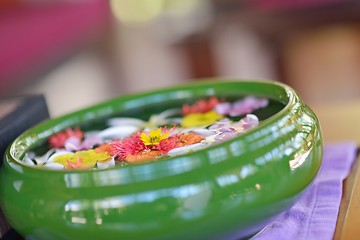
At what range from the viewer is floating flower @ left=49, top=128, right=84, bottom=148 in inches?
25.2

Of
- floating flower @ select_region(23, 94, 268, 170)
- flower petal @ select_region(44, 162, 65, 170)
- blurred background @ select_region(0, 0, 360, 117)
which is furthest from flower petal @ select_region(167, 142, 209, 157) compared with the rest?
blurred background @ select_region(0, 0, 360, 117)

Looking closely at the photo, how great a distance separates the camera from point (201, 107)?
705 millimetres

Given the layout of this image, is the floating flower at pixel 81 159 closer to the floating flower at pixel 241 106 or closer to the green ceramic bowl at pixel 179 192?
the green ceramic bowl at pixel 179 192

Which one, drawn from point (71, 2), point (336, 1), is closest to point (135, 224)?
point (336, 1)

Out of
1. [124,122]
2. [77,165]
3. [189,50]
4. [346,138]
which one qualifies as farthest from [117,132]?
[189,50]

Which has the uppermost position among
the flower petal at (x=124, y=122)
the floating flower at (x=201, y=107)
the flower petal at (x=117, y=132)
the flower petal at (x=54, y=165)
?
the flower petal at (x=54, y=165)

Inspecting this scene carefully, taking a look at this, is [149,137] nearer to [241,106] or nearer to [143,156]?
[143,156]

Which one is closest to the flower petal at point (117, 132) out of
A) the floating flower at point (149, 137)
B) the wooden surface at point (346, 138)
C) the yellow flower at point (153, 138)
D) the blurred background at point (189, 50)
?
the floating flower at point (149, 137)

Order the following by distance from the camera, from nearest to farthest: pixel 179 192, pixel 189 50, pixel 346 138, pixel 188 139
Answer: pixel 179 192, pixel 188 139, pixel 346 138, pixel 189 50

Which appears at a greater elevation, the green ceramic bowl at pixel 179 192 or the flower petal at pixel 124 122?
the green ceramic bowl at pixel 179 192

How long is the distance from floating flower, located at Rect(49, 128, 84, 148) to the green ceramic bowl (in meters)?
0.12

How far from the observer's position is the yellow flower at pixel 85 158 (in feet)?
1.76

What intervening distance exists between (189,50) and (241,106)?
87.9 inches

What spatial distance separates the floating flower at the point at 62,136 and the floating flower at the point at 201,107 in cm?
13
